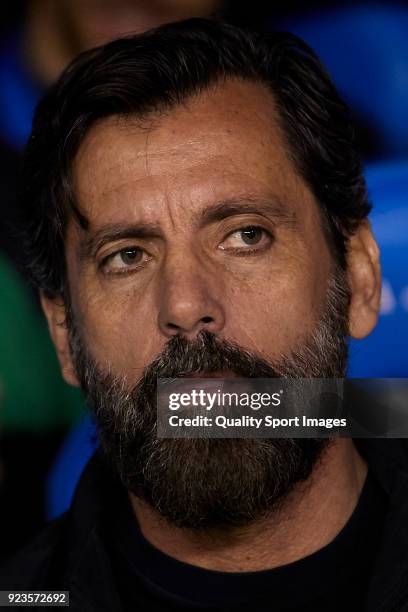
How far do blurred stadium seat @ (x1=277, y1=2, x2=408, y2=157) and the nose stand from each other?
479 mm

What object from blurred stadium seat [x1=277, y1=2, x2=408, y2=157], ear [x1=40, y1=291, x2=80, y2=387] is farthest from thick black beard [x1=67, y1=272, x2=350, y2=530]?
blurred stadium seat [x1=277, y1=2, x2=408, y2=157]

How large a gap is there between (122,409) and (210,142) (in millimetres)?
262

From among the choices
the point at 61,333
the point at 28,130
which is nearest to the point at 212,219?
the point at 61,333

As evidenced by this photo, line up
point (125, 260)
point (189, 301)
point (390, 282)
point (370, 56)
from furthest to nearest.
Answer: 1. point (370, 56)
2. point (390, 282)
3. point (125, 260)
4. point (189, 301)

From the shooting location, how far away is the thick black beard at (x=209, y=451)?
0.84 m

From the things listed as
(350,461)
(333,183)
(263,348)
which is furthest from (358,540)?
(333,183)

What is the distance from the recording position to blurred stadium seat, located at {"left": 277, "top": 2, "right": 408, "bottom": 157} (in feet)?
3.98

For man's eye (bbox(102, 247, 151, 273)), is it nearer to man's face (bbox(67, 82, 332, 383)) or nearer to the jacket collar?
man's face (bbox(67, 82, 332, 383))

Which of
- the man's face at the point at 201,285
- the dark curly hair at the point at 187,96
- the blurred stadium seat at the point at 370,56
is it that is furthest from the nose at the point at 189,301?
the blurred stadium seat at the point at 370,56

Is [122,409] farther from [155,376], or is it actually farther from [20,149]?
[20,149]

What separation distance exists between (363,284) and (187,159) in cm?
23

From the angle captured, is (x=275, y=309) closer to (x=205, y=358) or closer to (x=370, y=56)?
(x=205, y=358)

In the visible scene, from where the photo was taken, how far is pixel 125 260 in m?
0.92

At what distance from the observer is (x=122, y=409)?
0.90m
